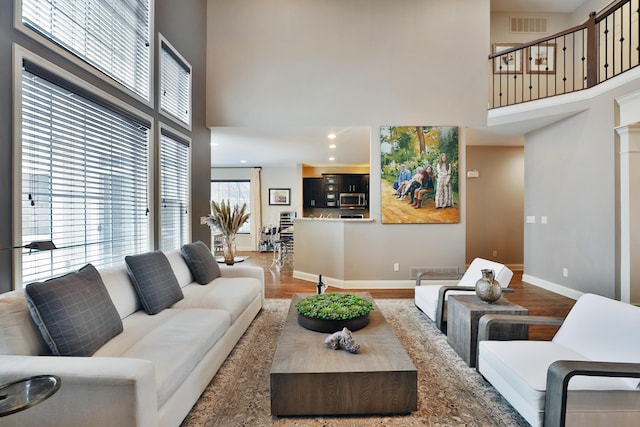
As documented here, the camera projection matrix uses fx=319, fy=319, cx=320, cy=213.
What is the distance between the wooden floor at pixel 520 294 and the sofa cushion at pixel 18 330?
3.18m

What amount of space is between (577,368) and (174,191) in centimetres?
419

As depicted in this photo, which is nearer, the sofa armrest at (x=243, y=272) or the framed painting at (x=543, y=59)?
the sofa armrest at (x=243, y=272)

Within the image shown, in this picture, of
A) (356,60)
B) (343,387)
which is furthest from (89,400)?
(356,60)

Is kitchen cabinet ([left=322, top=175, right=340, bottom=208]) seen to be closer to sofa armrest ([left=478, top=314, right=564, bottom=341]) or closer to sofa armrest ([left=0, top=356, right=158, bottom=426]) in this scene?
sofa armrest ([left=478, top=314, right=564, bottom=341])

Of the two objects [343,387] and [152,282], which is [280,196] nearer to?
[152,282]

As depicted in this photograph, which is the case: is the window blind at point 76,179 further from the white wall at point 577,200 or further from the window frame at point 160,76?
the white wall at point 577,200

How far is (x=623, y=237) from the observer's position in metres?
3.90

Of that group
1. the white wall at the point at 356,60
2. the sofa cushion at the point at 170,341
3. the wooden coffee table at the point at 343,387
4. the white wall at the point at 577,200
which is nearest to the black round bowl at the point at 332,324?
the wooden coffee table at the point at 343,387

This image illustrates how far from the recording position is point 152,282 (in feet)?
8.62

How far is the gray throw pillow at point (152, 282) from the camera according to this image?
2.55m

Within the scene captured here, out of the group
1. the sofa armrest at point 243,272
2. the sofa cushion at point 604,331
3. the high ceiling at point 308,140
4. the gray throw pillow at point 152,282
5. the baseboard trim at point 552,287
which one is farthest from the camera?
the high ceiling at point 308,140

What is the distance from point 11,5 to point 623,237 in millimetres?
6110

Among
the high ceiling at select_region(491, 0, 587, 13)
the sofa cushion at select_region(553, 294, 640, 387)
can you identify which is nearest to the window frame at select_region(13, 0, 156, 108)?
the sofa cushion at select_region(553, 294, 640, 387)

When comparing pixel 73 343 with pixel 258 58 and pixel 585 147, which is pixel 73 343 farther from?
pixel 585 147
